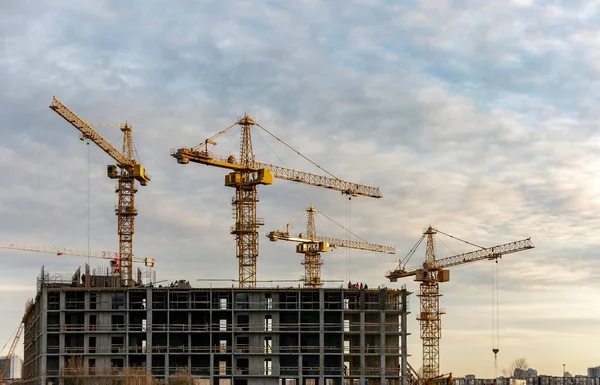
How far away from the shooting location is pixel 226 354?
5881 inches

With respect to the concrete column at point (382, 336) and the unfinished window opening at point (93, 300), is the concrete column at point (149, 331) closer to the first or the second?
the unfinished window opening at point (93, 300)

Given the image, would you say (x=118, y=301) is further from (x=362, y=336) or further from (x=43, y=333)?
(x=362, y=336)

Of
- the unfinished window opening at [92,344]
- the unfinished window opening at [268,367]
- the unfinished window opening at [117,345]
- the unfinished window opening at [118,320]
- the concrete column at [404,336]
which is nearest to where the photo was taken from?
the unfinished window opening at [92,344]

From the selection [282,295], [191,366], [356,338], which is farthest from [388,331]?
[191,366]

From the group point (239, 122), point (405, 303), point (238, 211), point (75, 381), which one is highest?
point (239, 122)

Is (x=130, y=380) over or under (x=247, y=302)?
under

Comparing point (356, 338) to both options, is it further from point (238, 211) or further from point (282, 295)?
point (238, 211)

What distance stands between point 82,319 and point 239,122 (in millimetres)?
54933

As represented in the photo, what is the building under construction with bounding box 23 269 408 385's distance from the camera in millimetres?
148125

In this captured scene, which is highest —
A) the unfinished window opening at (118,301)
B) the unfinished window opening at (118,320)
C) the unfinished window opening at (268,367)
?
the unfinished window opening at (118,301)

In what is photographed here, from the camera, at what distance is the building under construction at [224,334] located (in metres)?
148

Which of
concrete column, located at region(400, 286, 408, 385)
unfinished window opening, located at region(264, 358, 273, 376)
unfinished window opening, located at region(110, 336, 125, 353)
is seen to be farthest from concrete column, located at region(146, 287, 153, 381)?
concrete column, located at region(400, 286, 408, 385)

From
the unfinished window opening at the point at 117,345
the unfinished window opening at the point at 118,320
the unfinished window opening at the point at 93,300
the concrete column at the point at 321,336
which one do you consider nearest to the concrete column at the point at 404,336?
the concrete column at the point at 321,336

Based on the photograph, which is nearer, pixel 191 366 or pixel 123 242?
pixel 191 366
